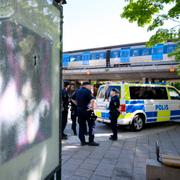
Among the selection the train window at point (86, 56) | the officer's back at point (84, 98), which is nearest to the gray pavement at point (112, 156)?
the officer's back at point (84, 98)

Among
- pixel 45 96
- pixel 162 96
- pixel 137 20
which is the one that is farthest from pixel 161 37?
pixel 45 96

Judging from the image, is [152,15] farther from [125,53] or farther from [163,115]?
[125,53]

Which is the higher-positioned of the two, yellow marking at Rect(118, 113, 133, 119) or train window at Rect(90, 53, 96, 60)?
train window at Rect(90, 53, 96, 60)

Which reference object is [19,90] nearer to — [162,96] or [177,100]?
[162,96]

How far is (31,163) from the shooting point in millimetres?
2229

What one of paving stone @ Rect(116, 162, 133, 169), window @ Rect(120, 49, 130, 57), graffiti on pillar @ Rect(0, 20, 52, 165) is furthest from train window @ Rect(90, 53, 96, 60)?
graffiti on pillar @ Rect(0, 20, 52, 165)

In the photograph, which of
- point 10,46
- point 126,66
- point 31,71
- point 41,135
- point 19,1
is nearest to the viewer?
point 10,46

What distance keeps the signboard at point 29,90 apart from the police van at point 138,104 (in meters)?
7.13

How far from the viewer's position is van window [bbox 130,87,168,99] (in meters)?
10.0

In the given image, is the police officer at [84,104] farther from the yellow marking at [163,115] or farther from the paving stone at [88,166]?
the yellow marking at [163,115]

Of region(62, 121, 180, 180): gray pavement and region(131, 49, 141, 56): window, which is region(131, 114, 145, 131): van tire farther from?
region(131, 49, 141, 56): window

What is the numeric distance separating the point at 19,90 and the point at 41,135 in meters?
0.60

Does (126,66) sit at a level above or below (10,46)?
above

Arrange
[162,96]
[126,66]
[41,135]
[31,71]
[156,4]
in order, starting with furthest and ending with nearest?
[126,66], [162,96], [156,4], [41,135], [31,71]
